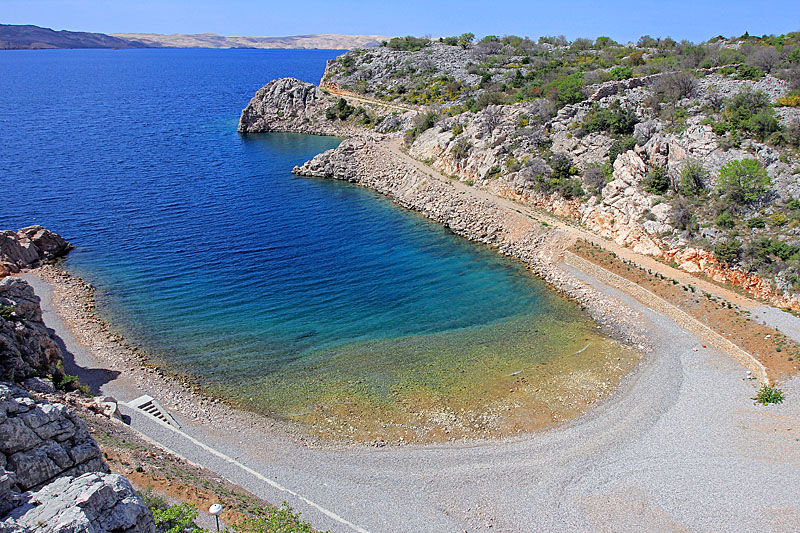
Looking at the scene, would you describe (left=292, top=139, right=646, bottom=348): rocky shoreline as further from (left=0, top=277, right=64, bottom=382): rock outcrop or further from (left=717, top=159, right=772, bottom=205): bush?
(left=0, top=277, right=64, bottom=382): rock outcrop

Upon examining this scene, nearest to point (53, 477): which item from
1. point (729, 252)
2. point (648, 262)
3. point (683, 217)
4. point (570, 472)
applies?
point (570, 472)

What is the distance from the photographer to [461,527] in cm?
2181

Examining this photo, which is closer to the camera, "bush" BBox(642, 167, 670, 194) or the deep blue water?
the deep blue water

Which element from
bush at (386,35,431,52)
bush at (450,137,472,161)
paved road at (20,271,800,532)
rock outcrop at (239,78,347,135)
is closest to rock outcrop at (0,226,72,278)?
paved road at (20,271,800,532)

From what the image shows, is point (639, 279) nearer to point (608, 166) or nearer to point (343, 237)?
point (608, 166)

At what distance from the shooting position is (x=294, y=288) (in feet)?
145

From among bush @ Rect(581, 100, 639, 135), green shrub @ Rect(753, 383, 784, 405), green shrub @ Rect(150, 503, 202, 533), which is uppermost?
bush @ Rect(581, 100, 639, 135)

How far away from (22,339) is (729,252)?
47.0 metres

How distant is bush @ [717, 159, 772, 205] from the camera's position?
143ft

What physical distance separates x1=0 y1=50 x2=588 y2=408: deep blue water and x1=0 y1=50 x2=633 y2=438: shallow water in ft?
A: 0.63

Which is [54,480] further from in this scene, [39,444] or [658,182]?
[658,182]

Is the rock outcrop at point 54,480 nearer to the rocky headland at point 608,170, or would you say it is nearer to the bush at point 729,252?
the rocky headland at point 608,170

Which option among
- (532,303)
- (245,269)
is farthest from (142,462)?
Answer: (532,303)

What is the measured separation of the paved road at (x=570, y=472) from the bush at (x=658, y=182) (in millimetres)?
23957
